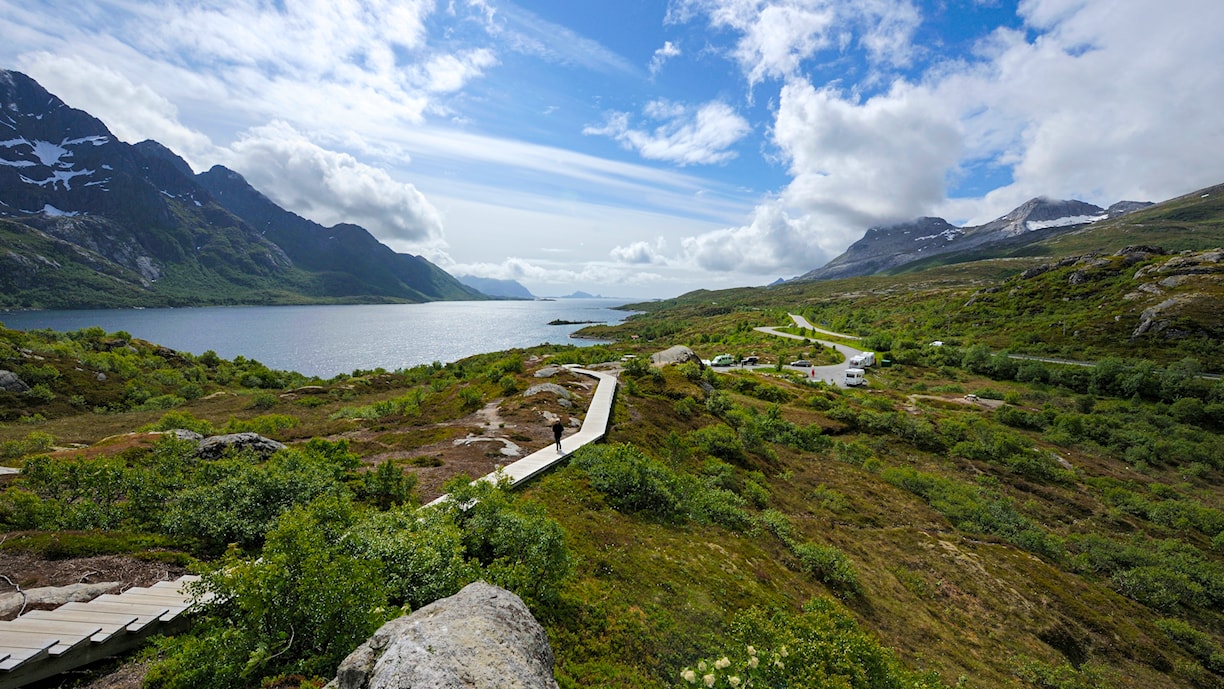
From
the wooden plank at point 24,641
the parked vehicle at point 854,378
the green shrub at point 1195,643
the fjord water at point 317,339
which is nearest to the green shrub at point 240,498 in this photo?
the wooden plank at point 24,641

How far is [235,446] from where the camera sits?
17203mm

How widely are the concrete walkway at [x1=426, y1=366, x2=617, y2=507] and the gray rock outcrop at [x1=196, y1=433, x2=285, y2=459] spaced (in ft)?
31.4

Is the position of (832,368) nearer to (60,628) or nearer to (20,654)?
(60,628)

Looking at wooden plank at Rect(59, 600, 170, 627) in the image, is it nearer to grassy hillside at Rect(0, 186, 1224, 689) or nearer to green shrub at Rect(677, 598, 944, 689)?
grassy hillside at Rect(0, 186, 1224, 689)

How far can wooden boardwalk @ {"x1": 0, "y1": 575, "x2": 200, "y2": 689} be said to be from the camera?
5.79 meters

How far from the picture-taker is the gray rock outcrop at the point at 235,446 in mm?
16906

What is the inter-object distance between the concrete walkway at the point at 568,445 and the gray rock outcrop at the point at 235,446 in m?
9.57

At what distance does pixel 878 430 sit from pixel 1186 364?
59.8m

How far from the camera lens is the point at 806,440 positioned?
38.1 meters

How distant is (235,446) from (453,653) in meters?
18.0

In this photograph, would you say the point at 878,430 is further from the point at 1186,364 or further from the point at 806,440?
the point at 1186,364

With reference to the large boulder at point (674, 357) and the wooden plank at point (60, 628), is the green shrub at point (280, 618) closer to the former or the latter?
the wooden plank at point (60, 628)

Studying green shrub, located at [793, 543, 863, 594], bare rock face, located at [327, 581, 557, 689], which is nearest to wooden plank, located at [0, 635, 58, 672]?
bare rock face, located at [327, 581, 557, 689]

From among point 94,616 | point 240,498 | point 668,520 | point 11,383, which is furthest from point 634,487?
point 11,383
